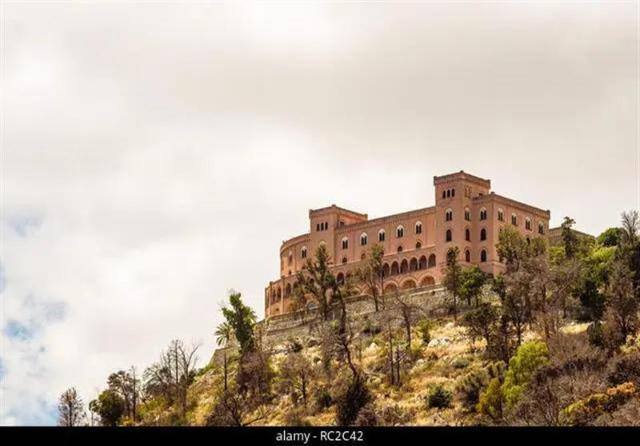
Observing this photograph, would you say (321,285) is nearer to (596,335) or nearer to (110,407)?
(110,407)

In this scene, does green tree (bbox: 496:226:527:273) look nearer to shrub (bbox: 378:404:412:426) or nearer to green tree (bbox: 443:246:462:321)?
green tree (bbox: 443:246:462:321)

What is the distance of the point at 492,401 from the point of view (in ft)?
190

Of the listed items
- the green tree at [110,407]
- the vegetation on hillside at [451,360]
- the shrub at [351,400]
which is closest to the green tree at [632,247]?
the vegetation on hillside at [451,360]

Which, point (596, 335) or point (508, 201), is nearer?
point (596, 335)

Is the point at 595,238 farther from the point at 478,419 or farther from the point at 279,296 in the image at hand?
the point at 478,419

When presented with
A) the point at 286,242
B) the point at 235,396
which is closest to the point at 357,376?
the point at 235,396

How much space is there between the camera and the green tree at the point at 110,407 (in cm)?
7712

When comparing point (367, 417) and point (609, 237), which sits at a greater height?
point (609, 237)

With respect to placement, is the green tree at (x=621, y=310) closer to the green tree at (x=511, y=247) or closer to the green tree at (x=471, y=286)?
the green tree at (x=471, y=286)

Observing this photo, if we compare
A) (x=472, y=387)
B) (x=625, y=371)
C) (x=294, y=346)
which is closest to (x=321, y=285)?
(x=294, y=346)

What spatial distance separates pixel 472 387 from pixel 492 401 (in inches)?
171

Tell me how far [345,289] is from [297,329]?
5117 millimetres

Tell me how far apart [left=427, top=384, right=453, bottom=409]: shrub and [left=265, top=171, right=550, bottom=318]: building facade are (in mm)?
29023

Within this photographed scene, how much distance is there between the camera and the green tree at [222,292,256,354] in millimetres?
83812
